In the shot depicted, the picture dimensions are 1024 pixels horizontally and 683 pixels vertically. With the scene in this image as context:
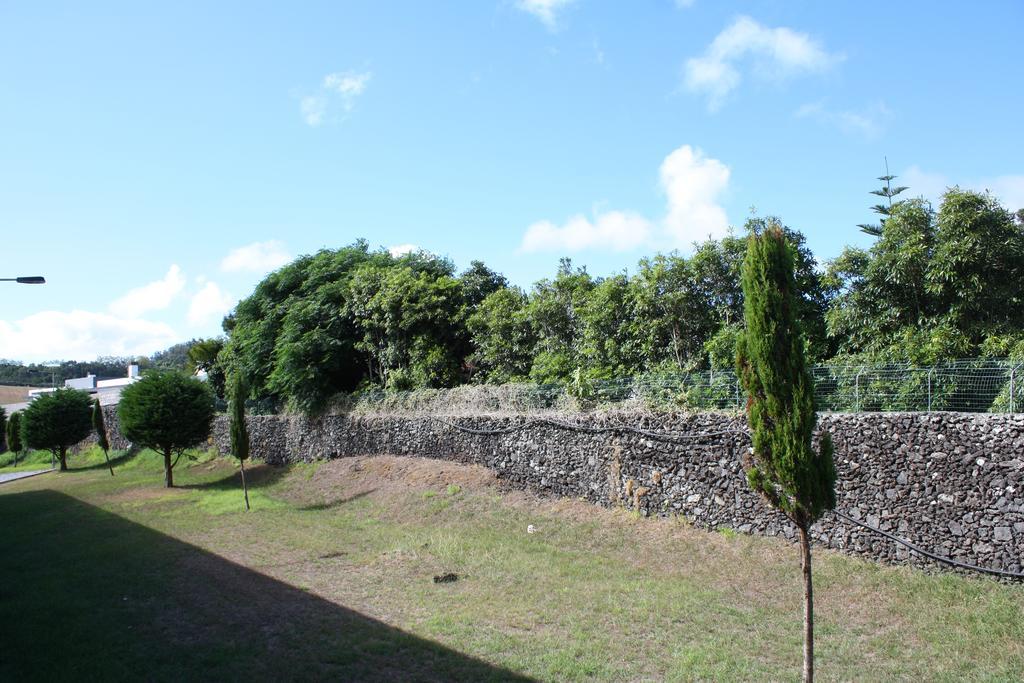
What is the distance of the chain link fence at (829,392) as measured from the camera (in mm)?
9984

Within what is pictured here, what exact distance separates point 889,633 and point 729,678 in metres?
2.53

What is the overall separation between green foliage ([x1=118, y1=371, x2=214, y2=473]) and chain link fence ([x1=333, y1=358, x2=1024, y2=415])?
36.9ft

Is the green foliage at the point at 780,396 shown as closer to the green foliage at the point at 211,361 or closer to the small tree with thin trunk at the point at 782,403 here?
the small tree with thin trunk at the point at 782,403

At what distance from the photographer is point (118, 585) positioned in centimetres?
1141

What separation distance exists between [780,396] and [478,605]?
18.2ft

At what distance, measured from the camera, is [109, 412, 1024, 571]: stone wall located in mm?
9055

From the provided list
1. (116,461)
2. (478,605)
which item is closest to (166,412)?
(116,461)

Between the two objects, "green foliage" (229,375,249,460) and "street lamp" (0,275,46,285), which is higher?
"street lamp" (0,275,46,285)

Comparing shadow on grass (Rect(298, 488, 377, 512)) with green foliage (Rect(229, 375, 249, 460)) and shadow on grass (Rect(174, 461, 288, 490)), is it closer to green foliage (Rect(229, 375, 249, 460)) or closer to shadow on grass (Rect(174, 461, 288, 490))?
green foliage (Rect(229, 375, 249, 460))

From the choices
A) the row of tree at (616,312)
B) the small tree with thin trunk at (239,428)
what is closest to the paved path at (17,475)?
the row of tree at (616,312)

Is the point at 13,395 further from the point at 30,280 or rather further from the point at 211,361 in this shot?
the point at 30,280

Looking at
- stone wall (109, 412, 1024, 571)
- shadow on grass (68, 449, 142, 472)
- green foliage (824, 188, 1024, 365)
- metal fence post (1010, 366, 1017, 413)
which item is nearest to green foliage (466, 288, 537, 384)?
stone wall (109, 412, 1024, 571)

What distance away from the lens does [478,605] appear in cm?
952

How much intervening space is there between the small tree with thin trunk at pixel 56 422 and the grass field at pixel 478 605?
24410mm
